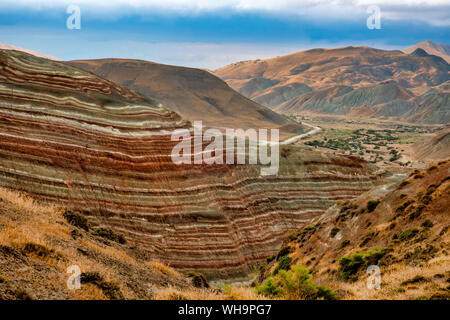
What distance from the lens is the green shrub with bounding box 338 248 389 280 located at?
1466 cm

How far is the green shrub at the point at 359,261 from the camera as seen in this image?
14.7 meters

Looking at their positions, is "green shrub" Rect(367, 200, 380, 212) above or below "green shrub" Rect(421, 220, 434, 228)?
below

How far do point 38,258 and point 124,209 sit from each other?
859 inches

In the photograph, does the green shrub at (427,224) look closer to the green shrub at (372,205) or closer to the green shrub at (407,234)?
the green shrub at (407,234)

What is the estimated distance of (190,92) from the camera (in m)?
148

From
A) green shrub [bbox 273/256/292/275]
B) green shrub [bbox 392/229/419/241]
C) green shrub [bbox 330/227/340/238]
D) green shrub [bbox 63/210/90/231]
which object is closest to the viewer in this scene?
green shrub [bbox 392/229/419/241]

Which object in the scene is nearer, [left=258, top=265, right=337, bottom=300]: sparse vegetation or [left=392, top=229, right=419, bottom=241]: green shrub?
[left=258, top=265, right=337, bottom=300]: sparse vegetation

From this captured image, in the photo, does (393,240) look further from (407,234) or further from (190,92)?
(190,92)

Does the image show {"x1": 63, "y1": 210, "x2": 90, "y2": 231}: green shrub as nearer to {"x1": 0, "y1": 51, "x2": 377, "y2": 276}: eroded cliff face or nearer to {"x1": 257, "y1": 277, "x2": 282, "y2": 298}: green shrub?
{"x1": 257, "y1": 277, "x2": 282, "y2": 298}: green shrub

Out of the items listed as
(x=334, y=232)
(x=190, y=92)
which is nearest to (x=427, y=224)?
(x=334, y=232)

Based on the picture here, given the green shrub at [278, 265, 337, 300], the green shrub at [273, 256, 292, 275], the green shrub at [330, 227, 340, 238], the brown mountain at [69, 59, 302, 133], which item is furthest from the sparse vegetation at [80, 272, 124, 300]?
the brown mountain at [69, 59, 302, 133]

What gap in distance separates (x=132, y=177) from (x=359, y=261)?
22516mm

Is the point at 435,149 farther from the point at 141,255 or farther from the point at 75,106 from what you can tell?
the point at 141,255

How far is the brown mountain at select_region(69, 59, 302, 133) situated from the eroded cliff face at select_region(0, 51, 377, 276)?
8824 centimetres
